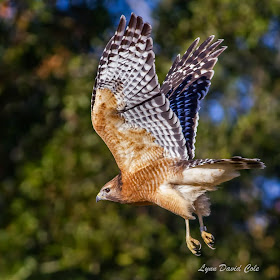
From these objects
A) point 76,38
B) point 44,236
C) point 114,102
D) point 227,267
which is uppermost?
point 76,38

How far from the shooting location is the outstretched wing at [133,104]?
17.1ft

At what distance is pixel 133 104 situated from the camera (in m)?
5.43

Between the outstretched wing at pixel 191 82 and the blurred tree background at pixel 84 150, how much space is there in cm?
273

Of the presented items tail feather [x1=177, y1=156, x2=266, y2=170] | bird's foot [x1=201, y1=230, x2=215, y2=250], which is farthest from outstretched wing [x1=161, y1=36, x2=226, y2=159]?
bird's foot [x1=201, y1=230, x2=215, y2=250]

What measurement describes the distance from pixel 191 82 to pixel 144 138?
111 centimetres

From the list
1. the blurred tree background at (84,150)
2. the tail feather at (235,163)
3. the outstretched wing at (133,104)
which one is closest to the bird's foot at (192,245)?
the tail feather at (235,163)

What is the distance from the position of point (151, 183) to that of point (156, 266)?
14.9ft

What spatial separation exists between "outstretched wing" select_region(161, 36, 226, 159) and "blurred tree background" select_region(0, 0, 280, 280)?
2.73 m

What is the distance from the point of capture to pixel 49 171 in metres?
10.1

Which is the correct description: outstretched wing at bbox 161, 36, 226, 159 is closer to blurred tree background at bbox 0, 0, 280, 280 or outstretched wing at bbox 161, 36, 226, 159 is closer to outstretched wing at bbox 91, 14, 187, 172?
outstretched wing at bbox 91, 14, 187, 172

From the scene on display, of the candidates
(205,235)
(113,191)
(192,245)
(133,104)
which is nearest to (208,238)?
(205,235)

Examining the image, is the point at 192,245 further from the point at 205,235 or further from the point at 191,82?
the point at 191,82

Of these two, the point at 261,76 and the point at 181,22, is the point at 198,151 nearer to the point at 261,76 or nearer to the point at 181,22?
the point at 181,22

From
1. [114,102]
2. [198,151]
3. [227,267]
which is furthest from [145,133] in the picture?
[227,267]
